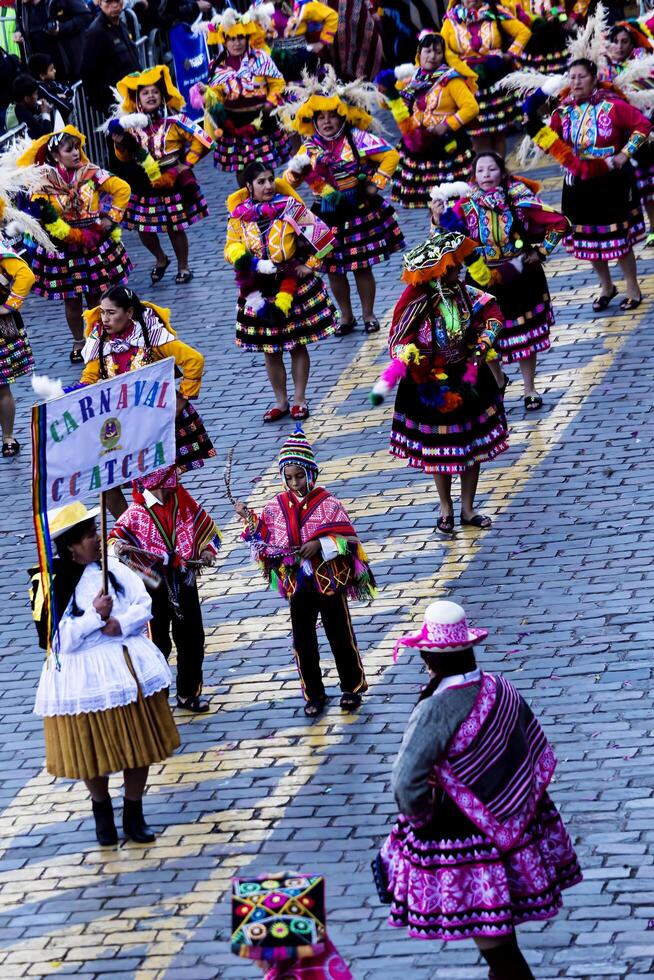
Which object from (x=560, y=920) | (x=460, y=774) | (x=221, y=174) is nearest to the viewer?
(x=460, y=774)

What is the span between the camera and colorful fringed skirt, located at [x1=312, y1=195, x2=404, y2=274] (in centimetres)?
1460

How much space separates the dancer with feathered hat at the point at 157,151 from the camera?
16.3 meters

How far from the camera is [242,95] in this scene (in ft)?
57.5

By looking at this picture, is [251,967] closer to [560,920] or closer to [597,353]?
[560,920]

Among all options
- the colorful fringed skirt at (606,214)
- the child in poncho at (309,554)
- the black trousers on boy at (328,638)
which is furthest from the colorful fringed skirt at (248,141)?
the black trousers on boy at (328,638)

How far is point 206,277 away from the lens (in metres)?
17.4

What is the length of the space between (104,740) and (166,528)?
67.1 inches

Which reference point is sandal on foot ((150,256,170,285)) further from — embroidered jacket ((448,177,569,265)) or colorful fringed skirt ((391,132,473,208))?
embroidered jacket ((448,177,569,265))

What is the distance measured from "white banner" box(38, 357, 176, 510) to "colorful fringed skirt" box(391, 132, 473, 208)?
811 cm

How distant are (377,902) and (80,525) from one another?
84.9 inches

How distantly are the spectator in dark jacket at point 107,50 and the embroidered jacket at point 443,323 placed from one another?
9142mm

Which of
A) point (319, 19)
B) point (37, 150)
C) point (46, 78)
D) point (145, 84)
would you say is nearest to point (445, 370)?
point (37, 150)

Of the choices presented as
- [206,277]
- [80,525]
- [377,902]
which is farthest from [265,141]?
[377,902]

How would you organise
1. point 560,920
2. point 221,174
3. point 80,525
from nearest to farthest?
point 560,920 < point 80,525 < point 221,174
